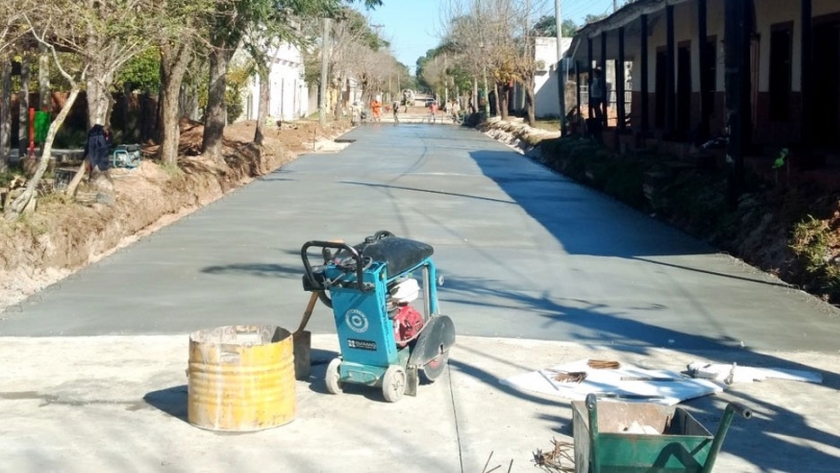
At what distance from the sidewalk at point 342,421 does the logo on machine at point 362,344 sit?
392 millimetres

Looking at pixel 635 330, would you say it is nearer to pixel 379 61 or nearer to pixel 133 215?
pixel 133 215

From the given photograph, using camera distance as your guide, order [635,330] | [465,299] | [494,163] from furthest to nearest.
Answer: [494,163] → [465,299] → [635,330]

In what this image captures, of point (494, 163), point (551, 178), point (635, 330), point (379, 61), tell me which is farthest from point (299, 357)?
point (379, 61)

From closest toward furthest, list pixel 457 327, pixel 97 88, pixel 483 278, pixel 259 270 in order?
pixel 457 327 → pixel 483 278 → pixel 259 270 → pixel 97 88

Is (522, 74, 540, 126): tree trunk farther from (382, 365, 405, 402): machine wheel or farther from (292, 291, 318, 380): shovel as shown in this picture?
(382, 365, 405, 402): machine wheel

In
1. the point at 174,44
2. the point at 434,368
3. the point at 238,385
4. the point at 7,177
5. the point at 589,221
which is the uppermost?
the point at 174,44

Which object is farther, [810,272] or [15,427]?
[810,272]

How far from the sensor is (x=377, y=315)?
24.9 feet

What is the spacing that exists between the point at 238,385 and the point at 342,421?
0.80 m

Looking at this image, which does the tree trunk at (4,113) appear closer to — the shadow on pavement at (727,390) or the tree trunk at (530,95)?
the shadow on pavement at (727,390)

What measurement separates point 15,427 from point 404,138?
152 ft

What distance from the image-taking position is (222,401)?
7.01 meters

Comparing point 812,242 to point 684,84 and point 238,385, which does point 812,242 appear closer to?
point 238,385

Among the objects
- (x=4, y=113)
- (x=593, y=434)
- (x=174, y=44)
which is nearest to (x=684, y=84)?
(x=174, y=44)
